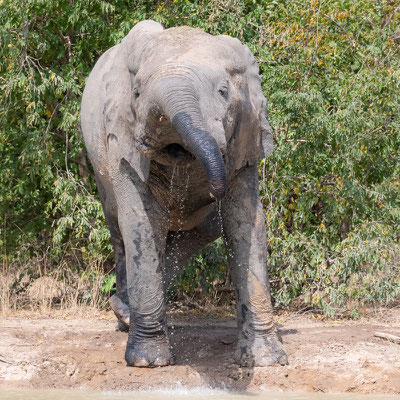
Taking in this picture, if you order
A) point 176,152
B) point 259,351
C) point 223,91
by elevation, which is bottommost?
point 259,351

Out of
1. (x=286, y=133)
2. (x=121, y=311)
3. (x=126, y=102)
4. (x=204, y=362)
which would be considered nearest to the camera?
(x=126, y=102)

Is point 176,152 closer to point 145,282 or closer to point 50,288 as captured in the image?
point 145,282

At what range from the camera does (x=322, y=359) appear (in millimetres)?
6637

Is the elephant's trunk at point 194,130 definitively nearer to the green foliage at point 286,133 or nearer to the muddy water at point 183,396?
the muddy water at point 183,396

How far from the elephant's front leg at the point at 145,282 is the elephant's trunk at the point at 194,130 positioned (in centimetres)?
122

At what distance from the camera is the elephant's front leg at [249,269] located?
6.57 m

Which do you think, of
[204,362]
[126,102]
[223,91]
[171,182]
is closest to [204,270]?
[204,362]

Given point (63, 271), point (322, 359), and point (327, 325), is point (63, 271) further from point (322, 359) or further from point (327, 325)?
point (322, 359)

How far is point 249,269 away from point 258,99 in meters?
1.22

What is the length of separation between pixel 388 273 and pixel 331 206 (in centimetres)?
88

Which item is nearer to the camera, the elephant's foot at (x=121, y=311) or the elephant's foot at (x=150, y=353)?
the elephant's foot at (x=150, y=353)

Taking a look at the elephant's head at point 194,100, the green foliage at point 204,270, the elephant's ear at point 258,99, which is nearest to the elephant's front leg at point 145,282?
the elephant's head at point 194,100

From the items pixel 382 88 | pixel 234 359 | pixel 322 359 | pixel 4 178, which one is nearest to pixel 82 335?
pixel 234 359

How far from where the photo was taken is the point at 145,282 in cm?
654
